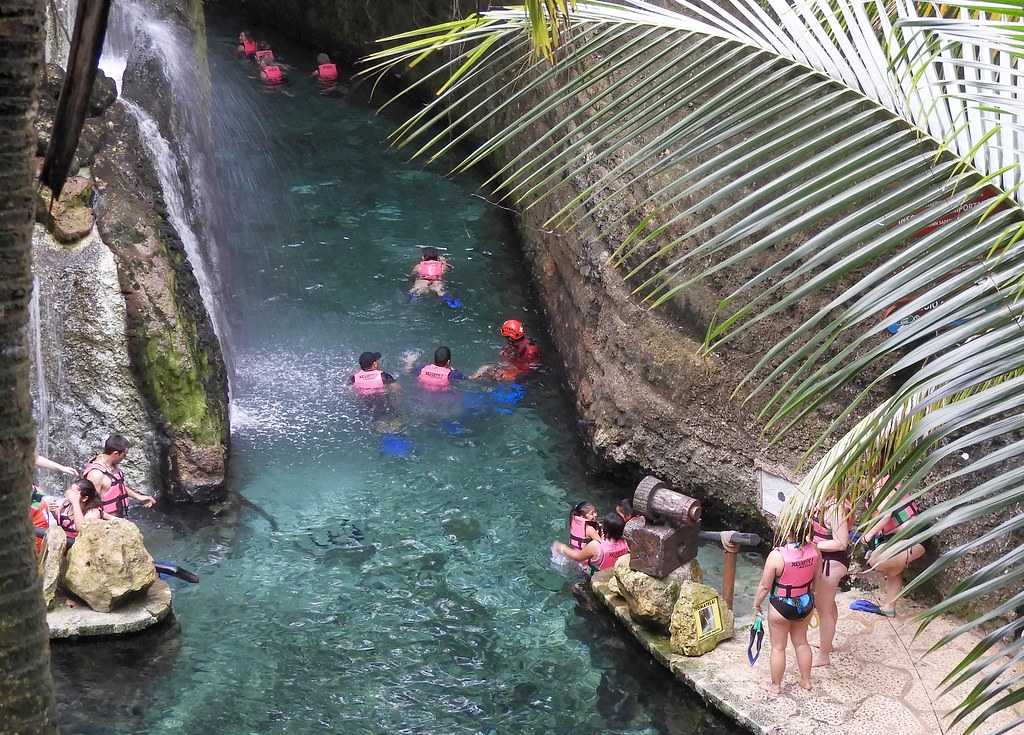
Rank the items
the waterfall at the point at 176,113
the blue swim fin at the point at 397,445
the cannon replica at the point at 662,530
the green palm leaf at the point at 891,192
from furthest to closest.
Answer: the waterfall at the point at 176,113
the blue swim fin at the point at 397,445
the cannon replica at the point at 662,530
the green palm leaf at the point at 891,192

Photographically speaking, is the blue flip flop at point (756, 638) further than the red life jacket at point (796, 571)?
Yes

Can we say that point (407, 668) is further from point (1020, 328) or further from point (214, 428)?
point (1020, 328)

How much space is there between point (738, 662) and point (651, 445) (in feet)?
8.60

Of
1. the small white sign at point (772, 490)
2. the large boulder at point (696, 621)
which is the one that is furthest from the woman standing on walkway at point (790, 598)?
the small white sign at point (772, 490)

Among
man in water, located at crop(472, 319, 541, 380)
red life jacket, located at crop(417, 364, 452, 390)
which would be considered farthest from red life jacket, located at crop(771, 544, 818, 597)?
man in water, located at crop(472, 319, 541, 380)

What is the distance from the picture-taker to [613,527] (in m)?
8.09

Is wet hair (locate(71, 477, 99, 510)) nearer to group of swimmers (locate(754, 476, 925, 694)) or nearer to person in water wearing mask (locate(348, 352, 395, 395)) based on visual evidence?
person in water wearing mask (locate(348, 352, 395, 395))

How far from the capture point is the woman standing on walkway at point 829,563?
265 inches

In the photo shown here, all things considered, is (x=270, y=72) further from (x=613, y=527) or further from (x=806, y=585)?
(x=806, y=585)

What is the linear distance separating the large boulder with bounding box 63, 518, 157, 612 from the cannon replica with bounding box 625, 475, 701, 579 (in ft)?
11.0

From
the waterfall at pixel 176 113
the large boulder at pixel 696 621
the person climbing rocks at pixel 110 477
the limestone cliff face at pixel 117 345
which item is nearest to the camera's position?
the large boulder at pixel 696 621

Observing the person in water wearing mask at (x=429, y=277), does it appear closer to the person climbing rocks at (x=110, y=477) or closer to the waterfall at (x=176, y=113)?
the waterfall at (x=176, y=113)

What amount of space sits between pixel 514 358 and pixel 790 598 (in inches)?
209

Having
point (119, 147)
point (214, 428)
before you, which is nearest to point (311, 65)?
point (119, 147)
